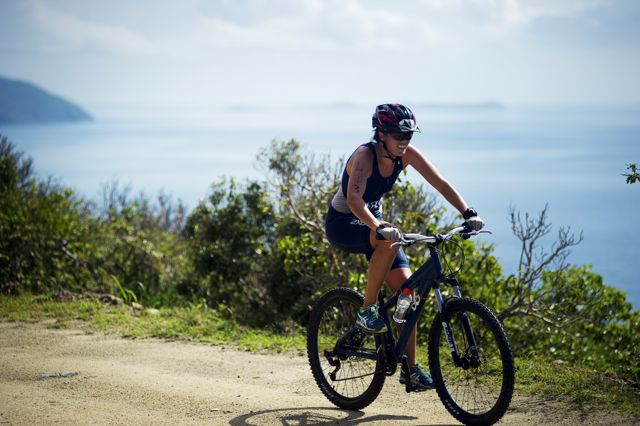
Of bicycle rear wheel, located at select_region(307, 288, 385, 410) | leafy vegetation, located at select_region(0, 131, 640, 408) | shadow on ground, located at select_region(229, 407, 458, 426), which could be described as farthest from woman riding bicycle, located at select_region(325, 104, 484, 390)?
leafy vegetation, located at select_region(0, 131, 640, 408)

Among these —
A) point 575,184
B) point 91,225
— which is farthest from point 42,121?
point 91,225

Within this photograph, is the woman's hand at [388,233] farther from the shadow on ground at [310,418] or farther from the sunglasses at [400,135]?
the shadow on ground at [310,418]

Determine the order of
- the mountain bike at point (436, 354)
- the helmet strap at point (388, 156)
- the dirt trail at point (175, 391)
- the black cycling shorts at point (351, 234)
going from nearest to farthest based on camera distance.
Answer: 1. the mountain bike at point (436, 354)
2. the helmet strap at point (388, 156)
3. the black cycling shorts at point (351, 234)
4. the dirt trail at point (175, 391)

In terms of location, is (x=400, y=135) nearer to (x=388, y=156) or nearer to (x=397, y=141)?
(x=397, y=141)

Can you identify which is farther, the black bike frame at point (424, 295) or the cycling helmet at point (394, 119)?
the cycling helmet at point (394, 119)

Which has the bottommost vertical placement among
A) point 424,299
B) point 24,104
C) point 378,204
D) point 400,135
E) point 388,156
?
point 424,299

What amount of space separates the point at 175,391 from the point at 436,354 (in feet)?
7.85

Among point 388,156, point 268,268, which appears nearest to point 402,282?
point 388,156

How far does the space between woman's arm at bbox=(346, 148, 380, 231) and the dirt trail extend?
1574 millimetres

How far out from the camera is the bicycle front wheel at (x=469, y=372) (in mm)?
5004

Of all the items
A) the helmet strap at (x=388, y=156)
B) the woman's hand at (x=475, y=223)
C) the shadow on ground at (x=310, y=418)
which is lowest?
the shadow on ground at (x=310, y=418)

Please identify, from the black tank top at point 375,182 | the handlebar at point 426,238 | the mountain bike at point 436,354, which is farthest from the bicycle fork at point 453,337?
the black tank top at point 375,182

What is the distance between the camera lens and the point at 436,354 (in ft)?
18.0

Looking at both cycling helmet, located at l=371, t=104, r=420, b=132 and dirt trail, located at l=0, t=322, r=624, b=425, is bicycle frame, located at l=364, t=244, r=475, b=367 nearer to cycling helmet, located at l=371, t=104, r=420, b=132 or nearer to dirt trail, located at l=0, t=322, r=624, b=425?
dirt trail, located at l=0, t=322, r=624, b=425
